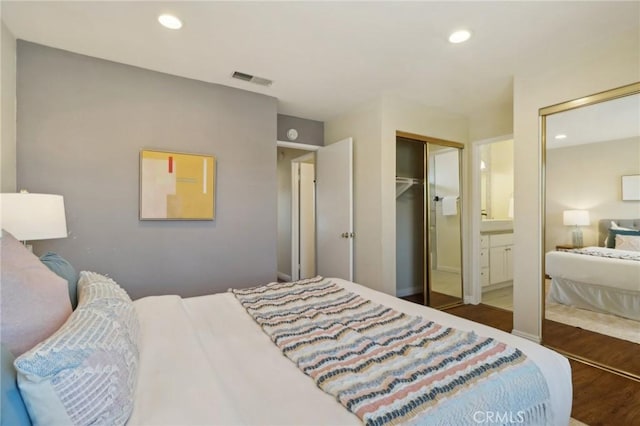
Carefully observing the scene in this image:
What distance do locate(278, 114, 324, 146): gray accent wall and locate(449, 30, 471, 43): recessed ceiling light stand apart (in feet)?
7.10

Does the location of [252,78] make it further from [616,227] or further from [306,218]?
[616,227]

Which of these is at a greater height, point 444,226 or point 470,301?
point 444,226

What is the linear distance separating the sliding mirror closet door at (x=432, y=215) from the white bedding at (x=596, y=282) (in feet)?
4.33

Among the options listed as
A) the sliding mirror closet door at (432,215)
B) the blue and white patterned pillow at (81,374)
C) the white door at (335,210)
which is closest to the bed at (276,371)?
the blue and white patterned pillow at (81,374)

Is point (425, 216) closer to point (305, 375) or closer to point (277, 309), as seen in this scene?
point (277, 309)

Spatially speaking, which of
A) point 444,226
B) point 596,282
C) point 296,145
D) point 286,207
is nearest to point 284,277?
point 286,207

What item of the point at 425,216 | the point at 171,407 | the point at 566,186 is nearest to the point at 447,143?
the point at 425,216

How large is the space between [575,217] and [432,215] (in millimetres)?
1506

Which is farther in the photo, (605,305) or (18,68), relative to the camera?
(605,305)

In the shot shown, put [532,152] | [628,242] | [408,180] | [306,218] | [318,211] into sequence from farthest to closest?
[306,218], [318,211], [408,180], [532,152], [628,242]

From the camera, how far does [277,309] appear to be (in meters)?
1.74

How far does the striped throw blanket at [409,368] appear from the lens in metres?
0.89

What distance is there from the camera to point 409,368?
1081mm

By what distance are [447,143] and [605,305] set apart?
229 cm
